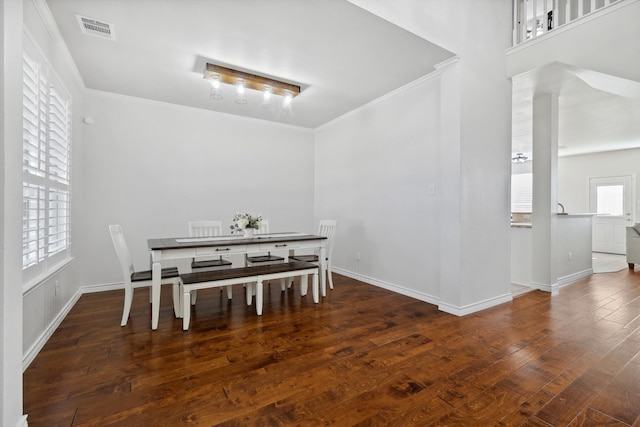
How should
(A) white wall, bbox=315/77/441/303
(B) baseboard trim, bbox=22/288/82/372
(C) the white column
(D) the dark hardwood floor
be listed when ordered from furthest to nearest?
(C) the white column, (A) white wall, bbox=315/77/441/303, (B) baseboard trim, bbox=22/288/82/372, (D) the dark hardwood floor

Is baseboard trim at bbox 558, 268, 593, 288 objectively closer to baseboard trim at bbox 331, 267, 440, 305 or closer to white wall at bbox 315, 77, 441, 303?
baseboard trim at bbox 331, 267, 440, 305

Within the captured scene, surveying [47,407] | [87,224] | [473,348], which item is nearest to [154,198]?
[87,224]

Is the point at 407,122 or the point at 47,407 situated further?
the point at 407,122

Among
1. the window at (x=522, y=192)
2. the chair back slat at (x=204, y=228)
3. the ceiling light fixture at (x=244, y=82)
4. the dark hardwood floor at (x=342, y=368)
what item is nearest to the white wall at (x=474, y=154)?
the dark hardwood floor at (x=342, y=368)

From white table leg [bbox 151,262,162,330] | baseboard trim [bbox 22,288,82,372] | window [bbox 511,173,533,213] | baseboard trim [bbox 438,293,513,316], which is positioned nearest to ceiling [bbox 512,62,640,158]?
window [bbox 511,173,533,213]

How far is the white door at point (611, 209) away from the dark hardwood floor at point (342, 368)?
19.0 feet

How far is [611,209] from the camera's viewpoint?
758cm

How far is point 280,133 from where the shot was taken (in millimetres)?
5344

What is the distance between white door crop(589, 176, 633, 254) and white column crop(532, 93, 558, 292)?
17.8ft

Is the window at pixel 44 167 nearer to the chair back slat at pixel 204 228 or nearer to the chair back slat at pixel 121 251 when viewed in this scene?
the chair back slat at pixel 121 251

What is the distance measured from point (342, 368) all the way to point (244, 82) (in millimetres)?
3029

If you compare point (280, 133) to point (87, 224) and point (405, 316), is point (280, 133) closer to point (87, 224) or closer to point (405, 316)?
point (87, 224)

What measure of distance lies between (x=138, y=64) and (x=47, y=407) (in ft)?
10.0

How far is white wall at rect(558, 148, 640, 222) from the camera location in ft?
23.9
